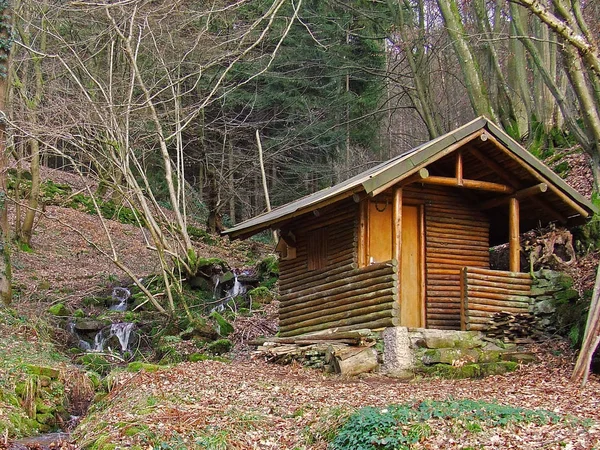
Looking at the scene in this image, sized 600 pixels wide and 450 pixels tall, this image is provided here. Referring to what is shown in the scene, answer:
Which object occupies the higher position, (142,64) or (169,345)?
(142,64)

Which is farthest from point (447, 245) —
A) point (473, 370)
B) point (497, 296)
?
point (473, 370)

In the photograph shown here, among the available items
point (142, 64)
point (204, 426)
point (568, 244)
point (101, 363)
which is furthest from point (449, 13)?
point (204, 426)

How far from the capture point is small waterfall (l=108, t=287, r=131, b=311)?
19.7 metres

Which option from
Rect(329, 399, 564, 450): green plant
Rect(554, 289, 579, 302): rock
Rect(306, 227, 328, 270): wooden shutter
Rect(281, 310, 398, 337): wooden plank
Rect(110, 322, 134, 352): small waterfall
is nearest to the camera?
Rect(329, 399, 564, 450): green plant

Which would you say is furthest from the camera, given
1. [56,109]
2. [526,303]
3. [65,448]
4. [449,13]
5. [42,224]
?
[42,224]

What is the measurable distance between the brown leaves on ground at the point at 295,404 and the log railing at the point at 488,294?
1.21 m

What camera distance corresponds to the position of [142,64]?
2233 centimetres

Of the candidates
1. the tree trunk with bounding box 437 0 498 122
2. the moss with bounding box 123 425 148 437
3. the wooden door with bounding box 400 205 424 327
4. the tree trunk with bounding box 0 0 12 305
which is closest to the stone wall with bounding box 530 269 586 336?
the wooden door with bounding box 400 205 424 327

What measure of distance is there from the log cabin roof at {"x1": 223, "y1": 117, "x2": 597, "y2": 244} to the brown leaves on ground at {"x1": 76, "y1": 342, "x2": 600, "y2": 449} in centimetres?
314

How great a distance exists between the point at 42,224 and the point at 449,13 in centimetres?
1725

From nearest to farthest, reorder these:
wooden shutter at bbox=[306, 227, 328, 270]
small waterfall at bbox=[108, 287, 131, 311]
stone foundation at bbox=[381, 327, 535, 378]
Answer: stone foundation at bbox=[381, 327, 535, 378] < wooden shutter at bbox=[306, 227, 328, 270] < small waterfall at bbox=[108, 287, 131, 311]

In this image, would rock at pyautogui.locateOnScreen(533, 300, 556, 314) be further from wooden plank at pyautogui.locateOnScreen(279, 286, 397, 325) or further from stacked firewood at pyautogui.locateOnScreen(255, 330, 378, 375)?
stacked firewood at pyautogui.locateOnScreen(255, 330, 378, 375)

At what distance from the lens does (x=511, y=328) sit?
1291cm

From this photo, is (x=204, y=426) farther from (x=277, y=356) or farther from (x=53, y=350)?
(x=53, y=350)
